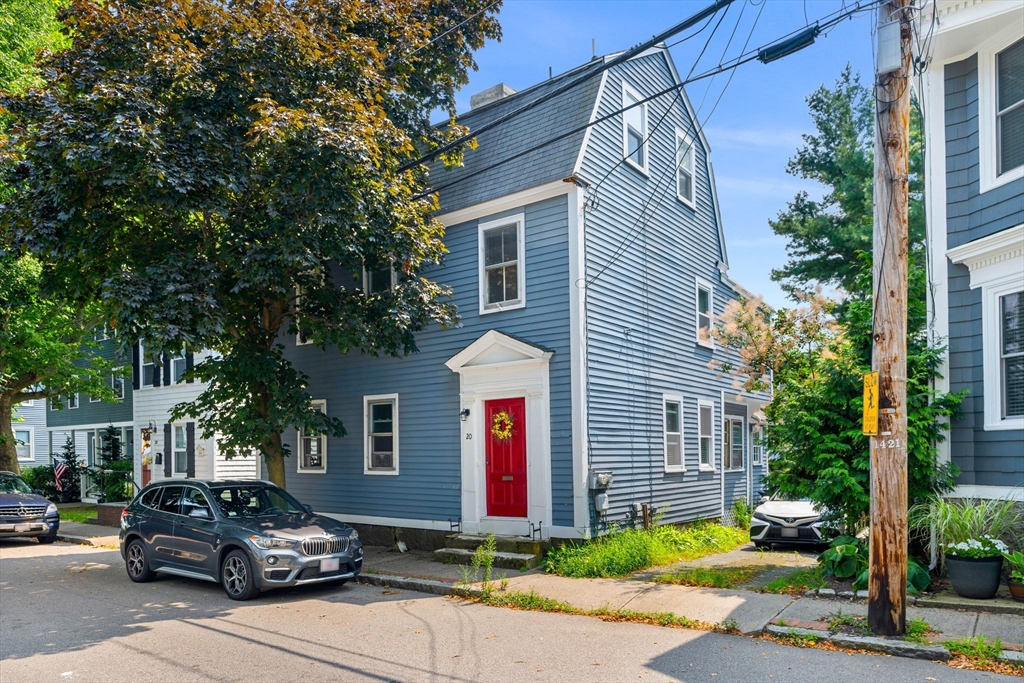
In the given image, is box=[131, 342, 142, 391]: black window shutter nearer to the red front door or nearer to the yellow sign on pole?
the red front door

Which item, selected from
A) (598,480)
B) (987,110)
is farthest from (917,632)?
(987,110)

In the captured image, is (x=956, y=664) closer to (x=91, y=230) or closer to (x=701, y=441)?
(x=701, y=441)

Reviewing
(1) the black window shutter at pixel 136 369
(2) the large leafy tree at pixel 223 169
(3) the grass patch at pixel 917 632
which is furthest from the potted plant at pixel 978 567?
(1) the black window shutter at pixel 136 369

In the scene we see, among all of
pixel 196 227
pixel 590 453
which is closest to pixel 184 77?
pixel 196 227

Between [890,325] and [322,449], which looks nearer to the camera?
[890,325]

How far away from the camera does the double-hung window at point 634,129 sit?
15.5 meters

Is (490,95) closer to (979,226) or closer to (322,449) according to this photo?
(322,449)

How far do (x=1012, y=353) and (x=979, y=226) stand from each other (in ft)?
5.52

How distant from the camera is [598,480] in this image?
13.0 m

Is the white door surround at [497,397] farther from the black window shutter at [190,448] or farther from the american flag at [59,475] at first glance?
the american flag at [59,475]

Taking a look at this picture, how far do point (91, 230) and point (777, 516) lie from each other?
40.9ft

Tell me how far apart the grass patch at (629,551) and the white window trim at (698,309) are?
4.67 metres

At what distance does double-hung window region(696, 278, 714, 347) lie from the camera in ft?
59.4

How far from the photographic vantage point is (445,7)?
48.1 ft
